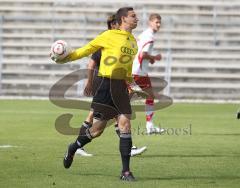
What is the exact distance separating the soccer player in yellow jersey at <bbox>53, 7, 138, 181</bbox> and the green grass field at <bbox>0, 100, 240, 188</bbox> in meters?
→ 0.60

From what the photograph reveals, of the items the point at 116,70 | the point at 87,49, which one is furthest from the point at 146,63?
the point at 87,49

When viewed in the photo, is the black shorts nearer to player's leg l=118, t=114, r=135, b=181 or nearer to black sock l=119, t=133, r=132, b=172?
player's leg l=118, t=114, r=135, b=181

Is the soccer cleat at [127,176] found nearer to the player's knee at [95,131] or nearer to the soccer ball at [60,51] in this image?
the player's knee at [95,131]

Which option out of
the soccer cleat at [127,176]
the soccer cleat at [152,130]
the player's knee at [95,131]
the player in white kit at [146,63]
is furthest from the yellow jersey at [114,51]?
the soccer cleat at [152,130]

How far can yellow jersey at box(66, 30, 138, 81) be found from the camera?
9016mm

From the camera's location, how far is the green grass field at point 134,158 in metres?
8.69

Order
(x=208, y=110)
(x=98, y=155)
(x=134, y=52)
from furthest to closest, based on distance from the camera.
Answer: (x=208, y=110)
(x=98, y=155)
(x=134, y=52)

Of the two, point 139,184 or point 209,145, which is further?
point 209,145

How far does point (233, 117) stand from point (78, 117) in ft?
12.3

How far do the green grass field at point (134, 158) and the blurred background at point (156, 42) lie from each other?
24.6 ft

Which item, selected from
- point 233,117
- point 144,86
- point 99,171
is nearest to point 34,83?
point 233,117

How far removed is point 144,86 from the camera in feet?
48.6

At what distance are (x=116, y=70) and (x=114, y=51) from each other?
0.23m

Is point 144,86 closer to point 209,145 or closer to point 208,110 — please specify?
point 209,145
